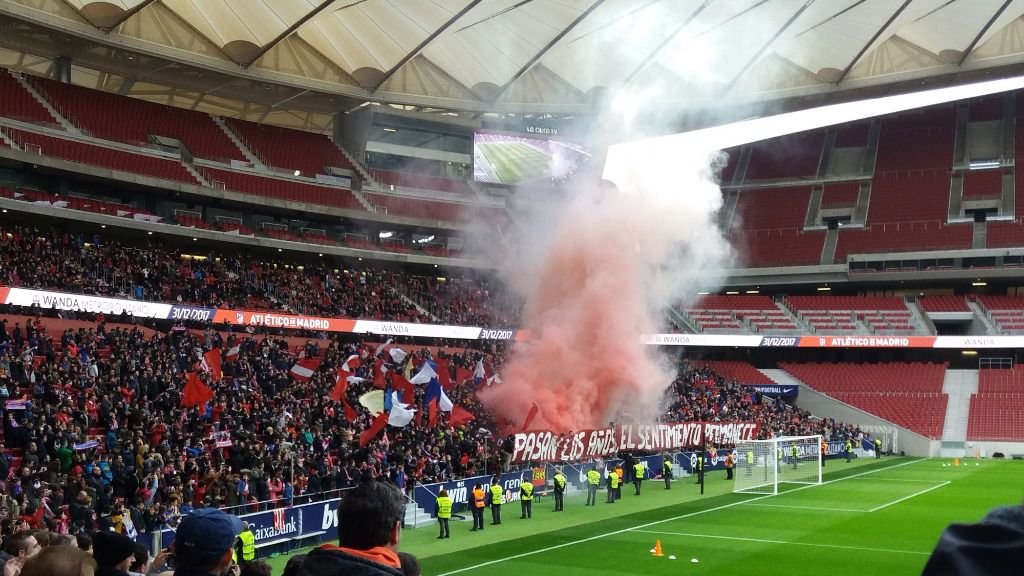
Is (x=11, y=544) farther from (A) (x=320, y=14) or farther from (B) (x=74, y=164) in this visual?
(A) (x=320, y=14)

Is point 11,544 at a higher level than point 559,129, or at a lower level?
lower

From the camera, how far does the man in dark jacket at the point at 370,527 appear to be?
138 inches

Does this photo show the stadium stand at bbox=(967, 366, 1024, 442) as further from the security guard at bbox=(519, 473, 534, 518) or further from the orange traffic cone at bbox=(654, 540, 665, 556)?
the orange traffic cone at bbox=(654, 540, 665, 556)

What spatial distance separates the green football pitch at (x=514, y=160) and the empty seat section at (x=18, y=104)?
80.8 ft

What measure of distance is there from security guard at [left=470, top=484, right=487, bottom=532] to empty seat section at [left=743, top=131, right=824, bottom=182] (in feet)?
174

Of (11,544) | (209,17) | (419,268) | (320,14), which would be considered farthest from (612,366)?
(11,544)

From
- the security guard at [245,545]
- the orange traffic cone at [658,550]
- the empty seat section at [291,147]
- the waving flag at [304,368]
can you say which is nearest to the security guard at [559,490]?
the orange traffic cone at [658,550]

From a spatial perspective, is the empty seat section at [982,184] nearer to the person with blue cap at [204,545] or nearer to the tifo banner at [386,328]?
the tifo banner at [386,328]

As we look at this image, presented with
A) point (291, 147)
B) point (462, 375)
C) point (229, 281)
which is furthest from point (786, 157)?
point (229, 281)

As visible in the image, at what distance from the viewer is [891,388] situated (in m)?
57.6

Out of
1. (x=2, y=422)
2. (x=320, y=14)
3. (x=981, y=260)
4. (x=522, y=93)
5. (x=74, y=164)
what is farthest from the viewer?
(x=981, y=260)

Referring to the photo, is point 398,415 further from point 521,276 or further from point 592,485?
point 521,276

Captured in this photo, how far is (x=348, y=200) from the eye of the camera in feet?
177

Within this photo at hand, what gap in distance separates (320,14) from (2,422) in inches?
1049
